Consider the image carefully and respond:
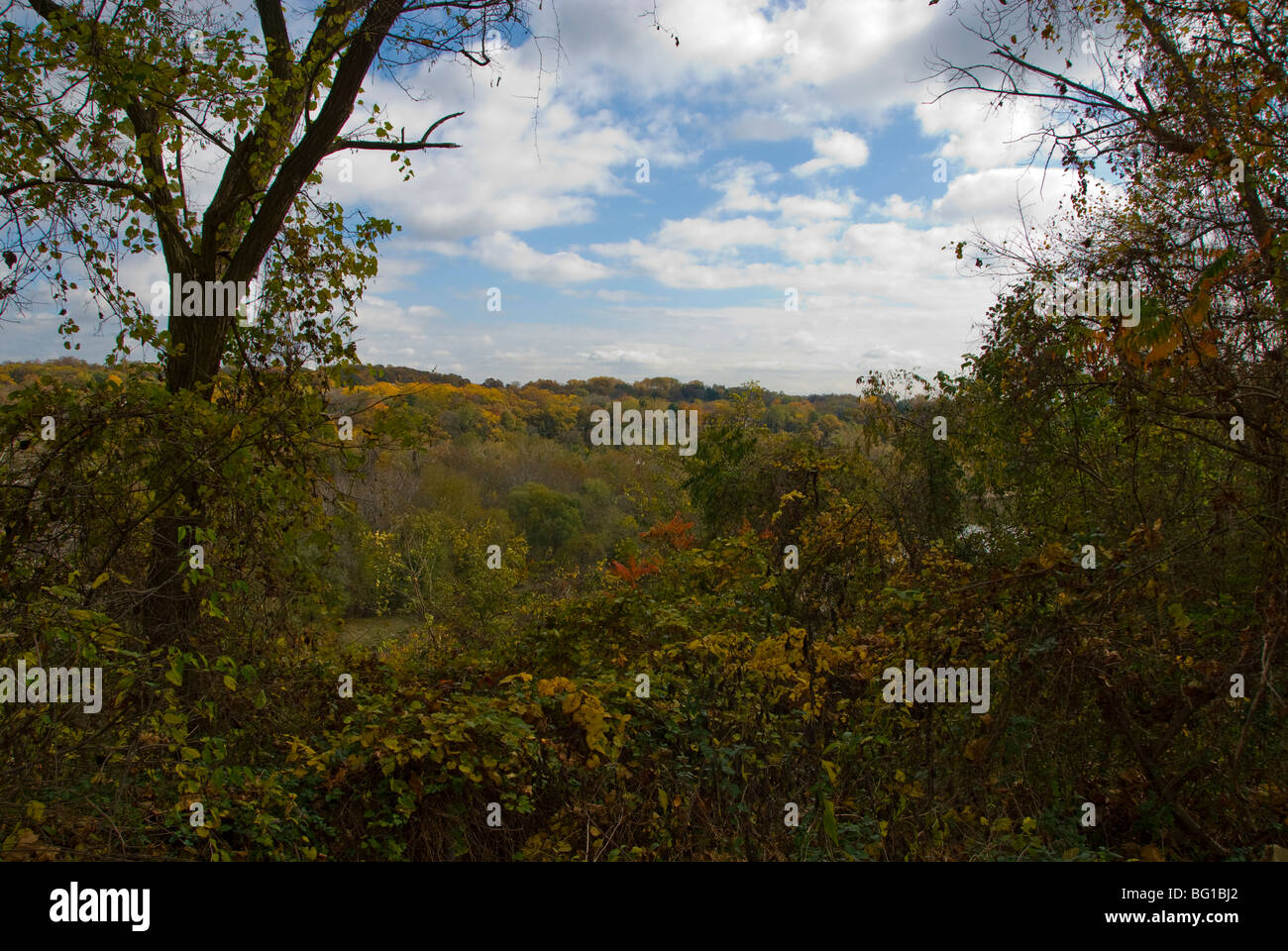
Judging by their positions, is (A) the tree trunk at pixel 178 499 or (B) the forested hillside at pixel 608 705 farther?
(A) the tree trunk at pixel 178 499

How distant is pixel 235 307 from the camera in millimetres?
5117

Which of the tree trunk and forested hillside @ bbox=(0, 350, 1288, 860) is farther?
the tree trunk

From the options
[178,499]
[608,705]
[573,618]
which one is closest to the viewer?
[178,499]

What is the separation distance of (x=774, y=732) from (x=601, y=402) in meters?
31.1

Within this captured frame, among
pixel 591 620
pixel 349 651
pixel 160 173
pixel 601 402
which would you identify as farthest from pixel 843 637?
pixel 601 402

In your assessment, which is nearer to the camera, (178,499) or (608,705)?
(178,499)

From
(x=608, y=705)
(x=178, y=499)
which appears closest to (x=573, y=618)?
(x=608, y=705)

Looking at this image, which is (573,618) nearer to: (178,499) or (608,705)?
(608,705)

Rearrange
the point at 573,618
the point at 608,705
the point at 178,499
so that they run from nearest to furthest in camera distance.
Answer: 1. the point at 178,499
2. the point at 608,705
3. the point at 573,618

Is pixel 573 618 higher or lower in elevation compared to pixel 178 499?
lower

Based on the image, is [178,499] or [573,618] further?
[573,618]

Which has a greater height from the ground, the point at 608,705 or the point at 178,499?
the point at 178,499
